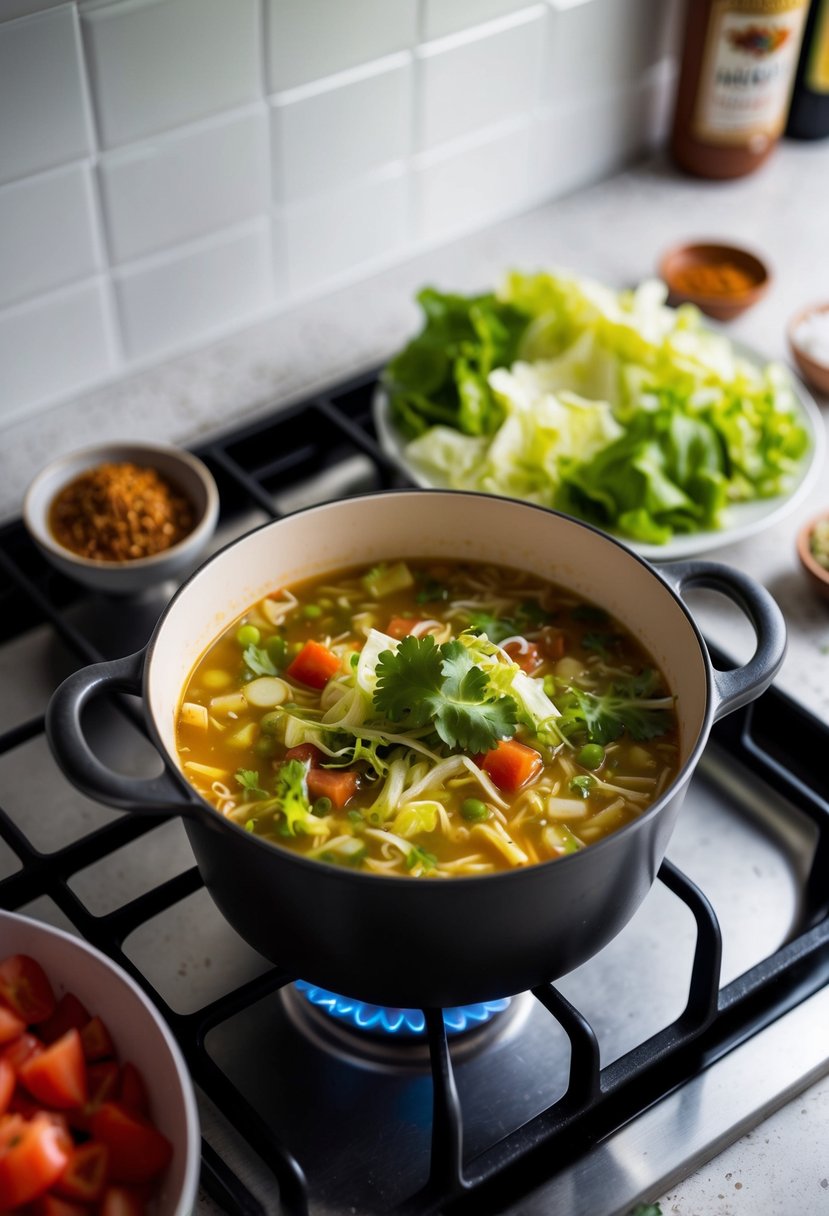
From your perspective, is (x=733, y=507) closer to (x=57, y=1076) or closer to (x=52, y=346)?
(x=52, y=346)

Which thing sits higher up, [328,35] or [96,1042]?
[328,35]

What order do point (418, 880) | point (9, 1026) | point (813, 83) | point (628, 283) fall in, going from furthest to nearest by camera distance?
point (813, 83), point (628, 283), point (9, 1026), point (418, 880)

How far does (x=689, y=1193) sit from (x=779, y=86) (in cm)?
187

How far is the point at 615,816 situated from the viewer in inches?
47.1

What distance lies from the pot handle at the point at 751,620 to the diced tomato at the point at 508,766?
0.62 feet

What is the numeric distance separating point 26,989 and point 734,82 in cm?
190

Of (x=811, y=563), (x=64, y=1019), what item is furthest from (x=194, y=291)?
(x=64, y=1019)

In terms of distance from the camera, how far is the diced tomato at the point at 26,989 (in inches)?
Answer: 43.0

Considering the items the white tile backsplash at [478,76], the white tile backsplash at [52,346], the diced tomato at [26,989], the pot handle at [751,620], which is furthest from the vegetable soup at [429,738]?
the white tile backsplash at [478,76]

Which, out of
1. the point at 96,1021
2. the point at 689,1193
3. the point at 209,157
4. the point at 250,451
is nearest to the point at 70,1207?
the point at 96,1021

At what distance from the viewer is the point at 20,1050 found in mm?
1057

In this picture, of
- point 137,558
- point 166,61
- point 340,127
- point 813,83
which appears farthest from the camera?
point 813,83

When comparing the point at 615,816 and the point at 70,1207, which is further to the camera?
the point at 615,816

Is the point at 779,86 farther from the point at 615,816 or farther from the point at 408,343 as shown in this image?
the point at 615,816
